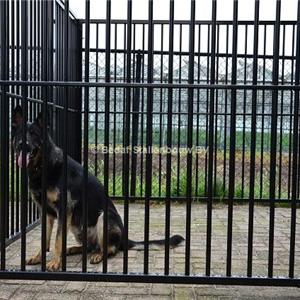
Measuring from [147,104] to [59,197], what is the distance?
1.52 metres

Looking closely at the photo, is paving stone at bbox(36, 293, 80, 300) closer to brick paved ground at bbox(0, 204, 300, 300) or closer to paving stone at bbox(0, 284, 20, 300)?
brick paved ground at bbox(0, 204, 300, 300)

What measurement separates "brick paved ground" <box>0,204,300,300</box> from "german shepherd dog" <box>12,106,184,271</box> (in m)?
0.18

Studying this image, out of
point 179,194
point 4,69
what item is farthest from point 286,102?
point 4,69

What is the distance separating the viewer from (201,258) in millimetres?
4656

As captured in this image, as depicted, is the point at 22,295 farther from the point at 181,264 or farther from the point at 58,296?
the point at 181,264

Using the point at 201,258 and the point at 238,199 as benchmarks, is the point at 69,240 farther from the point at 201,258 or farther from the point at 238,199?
the point at 238,199

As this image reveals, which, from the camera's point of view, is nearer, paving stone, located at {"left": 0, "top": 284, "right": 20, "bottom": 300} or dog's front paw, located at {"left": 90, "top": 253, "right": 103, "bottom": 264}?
paving stone, located at {"left": 0, "top": 284, "right": 20, "bottom": 300}

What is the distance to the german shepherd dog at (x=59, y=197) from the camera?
4289 mm

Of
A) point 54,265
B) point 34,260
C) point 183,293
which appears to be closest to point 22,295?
point 54,265

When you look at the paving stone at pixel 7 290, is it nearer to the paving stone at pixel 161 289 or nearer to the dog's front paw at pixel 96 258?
the dog's front paw at pixel 96 258

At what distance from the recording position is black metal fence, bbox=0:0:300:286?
3.37 m

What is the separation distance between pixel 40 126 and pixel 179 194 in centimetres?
454

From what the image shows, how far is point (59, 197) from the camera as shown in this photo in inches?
171

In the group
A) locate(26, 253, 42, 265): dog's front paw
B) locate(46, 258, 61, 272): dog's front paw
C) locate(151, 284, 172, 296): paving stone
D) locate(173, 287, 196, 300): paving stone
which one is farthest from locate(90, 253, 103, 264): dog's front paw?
locate(173, 287, 196, 300): paving stone
